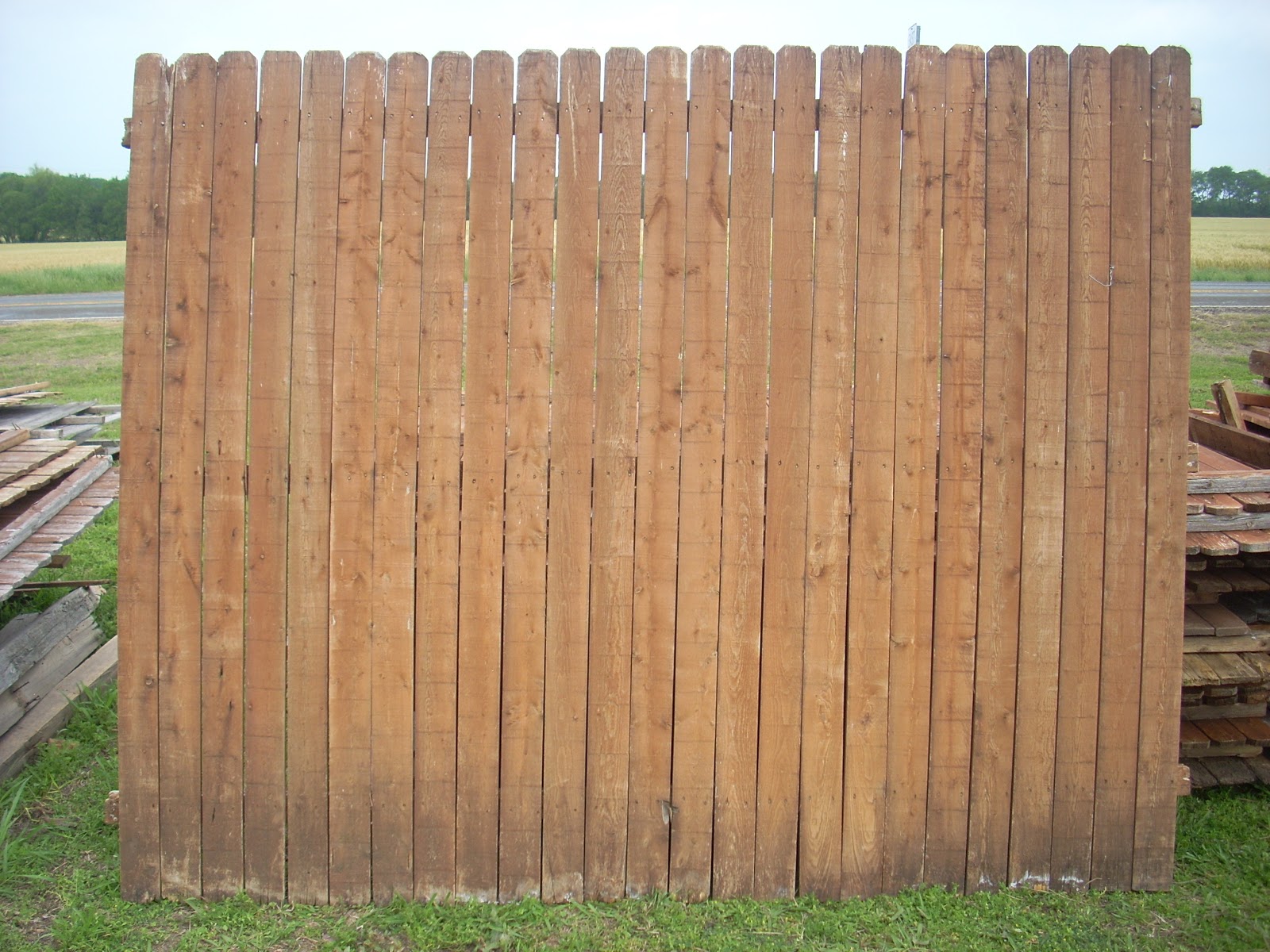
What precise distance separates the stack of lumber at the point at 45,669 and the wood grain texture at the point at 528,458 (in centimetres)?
211

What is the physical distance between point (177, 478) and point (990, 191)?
2921 mm

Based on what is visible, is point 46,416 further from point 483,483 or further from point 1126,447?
point 1126,447

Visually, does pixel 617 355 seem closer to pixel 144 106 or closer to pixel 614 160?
pixel 614 160

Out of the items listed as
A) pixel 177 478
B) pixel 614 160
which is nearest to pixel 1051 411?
pixel 614 160

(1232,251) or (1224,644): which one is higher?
(1232,251)

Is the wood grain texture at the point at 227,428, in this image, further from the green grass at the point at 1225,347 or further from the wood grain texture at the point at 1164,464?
the green grass at the point at 1225,347

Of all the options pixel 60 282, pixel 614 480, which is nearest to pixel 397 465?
pixel 614 480

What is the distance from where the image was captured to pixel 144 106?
3346 mm

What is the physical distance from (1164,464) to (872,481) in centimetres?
103

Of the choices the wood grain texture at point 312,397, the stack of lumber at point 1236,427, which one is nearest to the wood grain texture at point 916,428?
the wood grain texture at point 312,397

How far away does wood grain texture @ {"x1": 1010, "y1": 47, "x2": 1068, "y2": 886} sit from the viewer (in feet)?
11.1

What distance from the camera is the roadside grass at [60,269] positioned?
33031 millimetres

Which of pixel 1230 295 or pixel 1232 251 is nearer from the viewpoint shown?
pixel 1230 295

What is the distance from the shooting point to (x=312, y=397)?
336 centimetres
